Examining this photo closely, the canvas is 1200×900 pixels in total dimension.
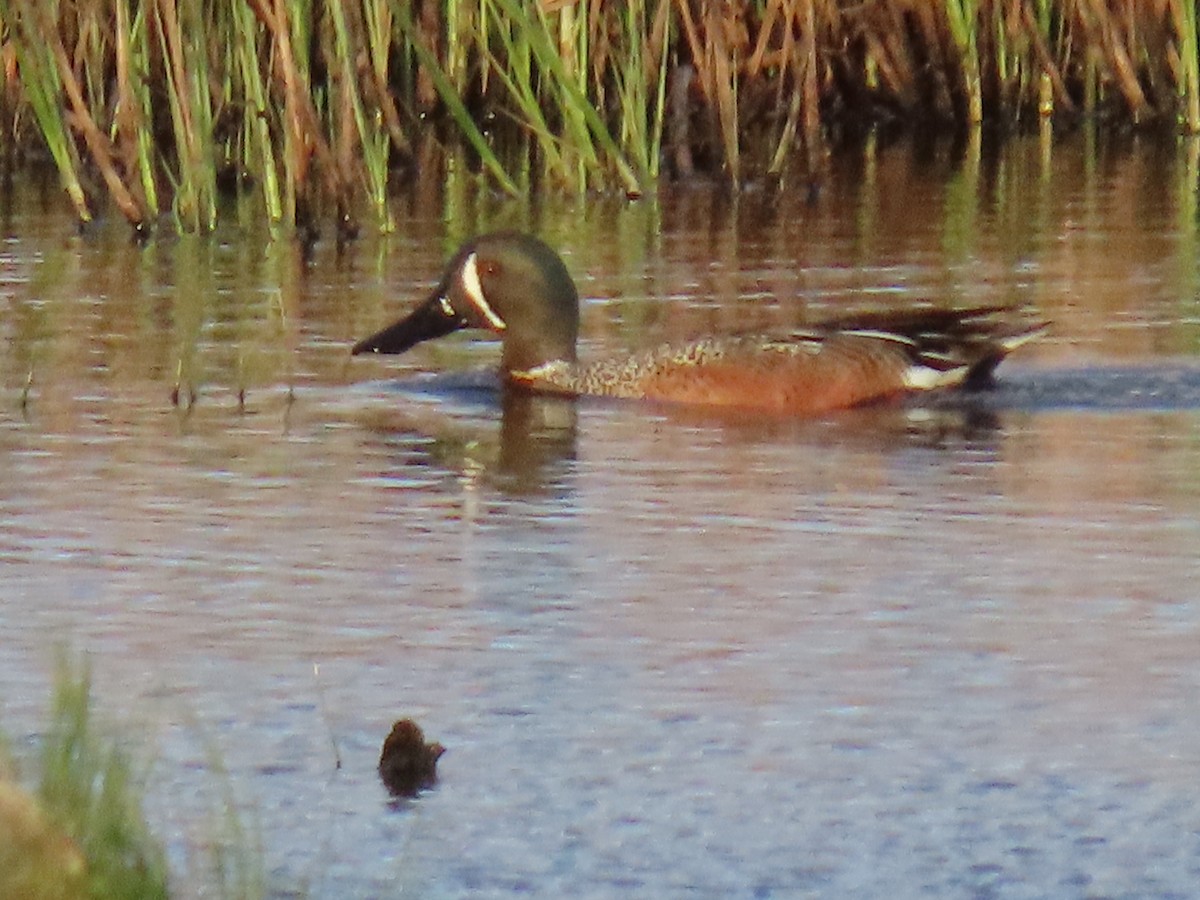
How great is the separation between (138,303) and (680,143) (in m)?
4.46

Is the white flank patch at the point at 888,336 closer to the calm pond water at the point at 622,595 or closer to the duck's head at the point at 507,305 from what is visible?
the calm pond water at the point at 622,595

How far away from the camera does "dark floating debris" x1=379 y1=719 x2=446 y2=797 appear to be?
459 cm

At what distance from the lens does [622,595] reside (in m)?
5.78

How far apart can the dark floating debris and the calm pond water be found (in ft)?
0.14

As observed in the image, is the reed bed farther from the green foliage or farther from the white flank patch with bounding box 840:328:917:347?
the green foliage

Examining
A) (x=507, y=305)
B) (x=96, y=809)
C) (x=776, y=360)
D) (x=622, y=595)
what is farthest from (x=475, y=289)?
(x=96, y=809)

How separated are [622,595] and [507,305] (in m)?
3.37

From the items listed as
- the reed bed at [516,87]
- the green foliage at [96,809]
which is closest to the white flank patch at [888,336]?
the reed bed at [516,87]

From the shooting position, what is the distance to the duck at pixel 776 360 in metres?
8.32

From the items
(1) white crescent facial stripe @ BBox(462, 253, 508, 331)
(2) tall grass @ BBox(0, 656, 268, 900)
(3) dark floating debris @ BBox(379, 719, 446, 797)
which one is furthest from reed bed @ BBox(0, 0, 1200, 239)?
(2) tall grass @ BBox(0, 656, 268, 900)

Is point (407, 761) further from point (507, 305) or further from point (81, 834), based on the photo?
point (507, 305)

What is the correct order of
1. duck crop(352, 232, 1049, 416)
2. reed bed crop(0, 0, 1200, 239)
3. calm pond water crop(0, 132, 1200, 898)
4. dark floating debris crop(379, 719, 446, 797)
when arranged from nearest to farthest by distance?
1. calm pond water crop(0, 132, 1200, 898)
2. dark floating debris crop(379, 719, 446, 797)
3. duck crop(352, 232, 1049, 416)
4. reed bed crop(0, 0, 1200, 239)

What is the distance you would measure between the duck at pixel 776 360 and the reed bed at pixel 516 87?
6.63 ft

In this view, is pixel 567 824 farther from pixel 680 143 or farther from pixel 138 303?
pixel 680 143
